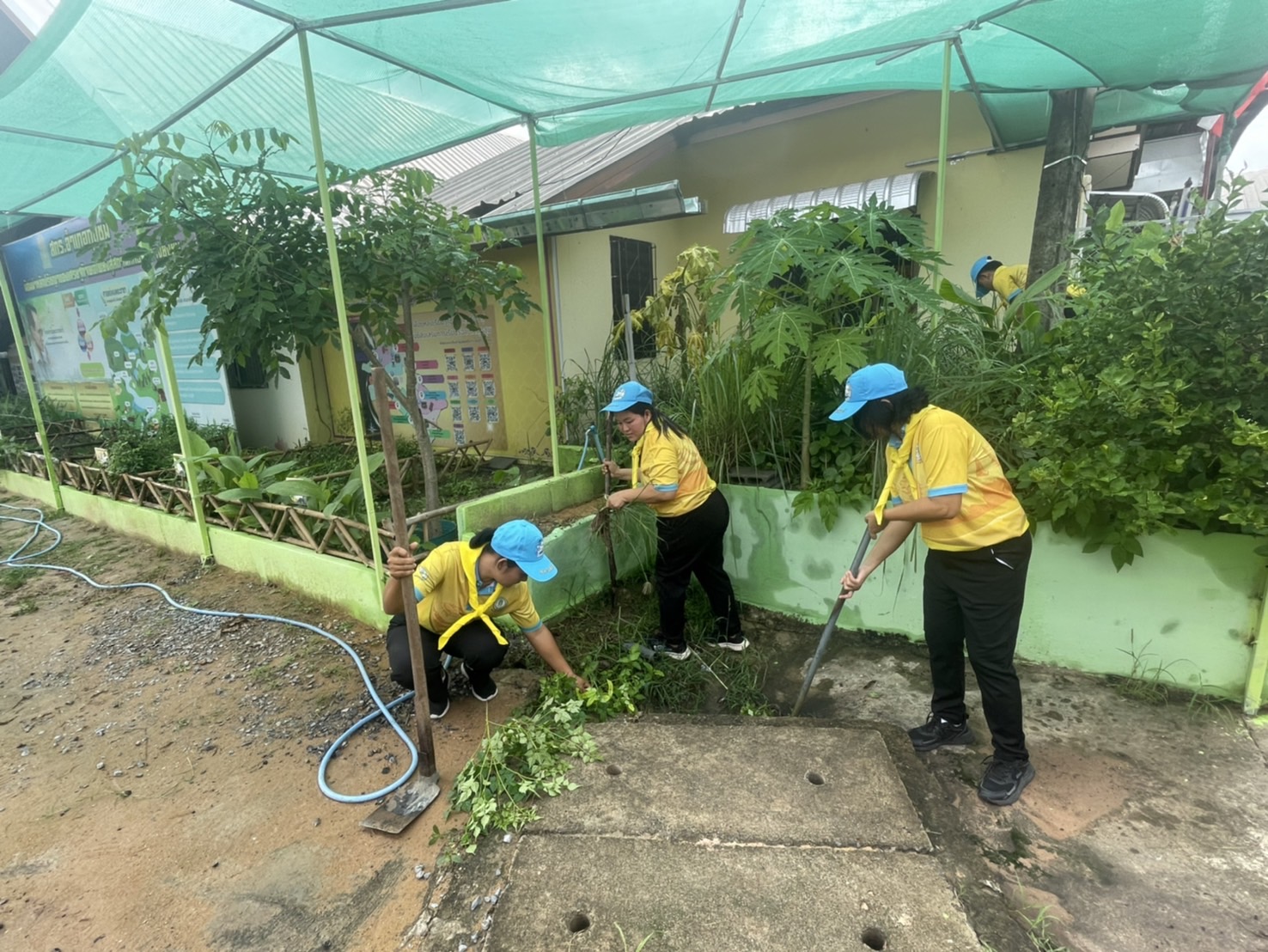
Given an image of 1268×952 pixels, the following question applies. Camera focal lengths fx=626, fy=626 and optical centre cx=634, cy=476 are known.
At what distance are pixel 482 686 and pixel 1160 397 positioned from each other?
342 cm

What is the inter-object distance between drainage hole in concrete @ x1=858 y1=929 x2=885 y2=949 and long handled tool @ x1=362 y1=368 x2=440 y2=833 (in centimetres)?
172

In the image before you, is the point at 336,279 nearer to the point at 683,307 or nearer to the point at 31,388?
the point at 683,307

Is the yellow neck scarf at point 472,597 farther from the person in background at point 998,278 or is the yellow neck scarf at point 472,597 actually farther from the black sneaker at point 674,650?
the person in background at point 998,278

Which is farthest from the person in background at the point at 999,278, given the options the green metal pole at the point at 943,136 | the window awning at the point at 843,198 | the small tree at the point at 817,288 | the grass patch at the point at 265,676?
the grass patch at the point at 265,676

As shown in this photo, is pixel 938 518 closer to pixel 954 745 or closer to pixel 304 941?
pixel 954 745

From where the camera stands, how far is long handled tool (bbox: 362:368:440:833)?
230 cm

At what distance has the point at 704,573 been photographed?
11.9 ft

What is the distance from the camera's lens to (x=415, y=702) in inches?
103

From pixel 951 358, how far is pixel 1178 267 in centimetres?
100

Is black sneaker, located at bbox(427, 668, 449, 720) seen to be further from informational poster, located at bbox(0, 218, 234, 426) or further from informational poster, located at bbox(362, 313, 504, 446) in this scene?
informational poster, located at bbox(0, 218, 234, 426)

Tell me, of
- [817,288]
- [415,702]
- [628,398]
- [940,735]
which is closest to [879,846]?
[940,735]

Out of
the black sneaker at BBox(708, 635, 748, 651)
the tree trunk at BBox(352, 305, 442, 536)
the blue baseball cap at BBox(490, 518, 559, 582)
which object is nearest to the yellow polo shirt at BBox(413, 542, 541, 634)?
the blue baseball cap at BBox(490, 518, 559, 582)

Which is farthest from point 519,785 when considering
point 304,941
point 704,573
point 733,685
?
point 704,573

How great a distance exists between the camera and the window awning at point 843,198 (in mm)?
5484
